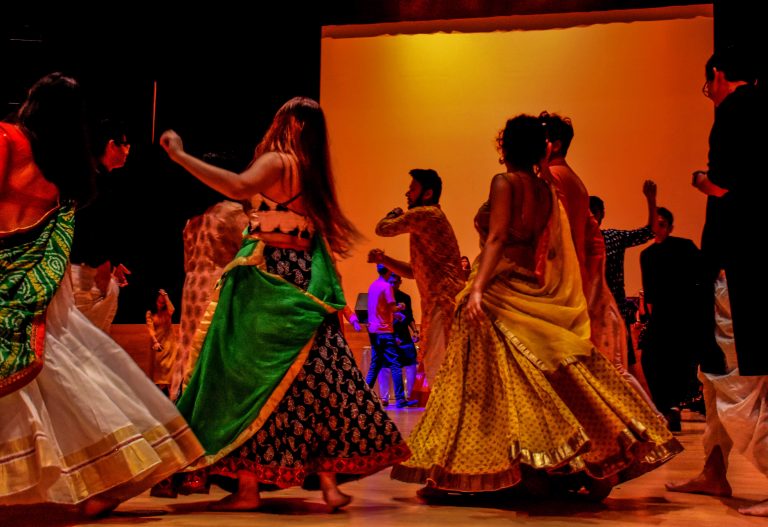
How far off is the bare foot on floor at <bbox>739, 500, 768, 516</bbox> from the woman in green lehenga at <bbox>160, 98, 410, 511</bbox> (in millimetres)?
1098

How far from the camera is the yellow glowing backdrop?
9461mm

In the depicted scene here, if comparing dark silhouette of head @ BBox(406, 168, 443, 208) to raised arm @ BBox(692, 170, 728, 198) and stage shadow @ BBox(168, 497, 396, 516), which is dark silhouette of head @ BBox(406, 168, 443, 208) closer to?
raised arm @ BBox(692, 170, 728, 198)

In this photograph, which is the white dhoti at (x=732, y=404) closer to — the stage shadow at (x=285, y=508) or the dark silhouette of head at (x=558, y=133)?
the dark silhouette of head at (x=558, y=133)

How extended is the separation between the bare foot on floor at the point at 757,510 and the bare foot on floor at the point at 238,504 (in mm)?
1557

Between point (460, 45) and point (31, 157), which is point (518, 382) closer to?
point (31, 157)

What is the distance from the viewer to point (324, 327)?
3234mm

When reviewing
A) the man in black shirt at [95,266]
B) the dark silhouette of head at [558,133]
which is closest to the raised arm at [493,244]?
the dark silhouette of head at [558,133]

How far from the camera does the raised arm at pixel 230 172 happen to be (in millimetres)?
2865

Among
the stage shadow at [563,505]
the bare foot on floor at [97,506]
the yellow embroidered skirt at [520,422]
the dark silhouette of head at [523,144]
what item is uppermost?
the dark silhouette of head at [523,144]

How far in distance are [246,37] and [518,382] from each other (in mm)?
6522

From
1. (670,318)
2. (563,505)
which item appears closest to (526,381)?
(563,505)

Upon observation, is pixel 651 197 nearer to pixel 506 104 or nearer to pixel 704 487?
pixel 704 487

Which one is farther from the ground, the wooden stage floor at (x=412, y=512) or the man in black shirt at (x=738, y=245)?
the man in black shirt at (x=738, y=245)

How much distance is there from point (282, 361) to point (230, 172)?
0.63 metres
